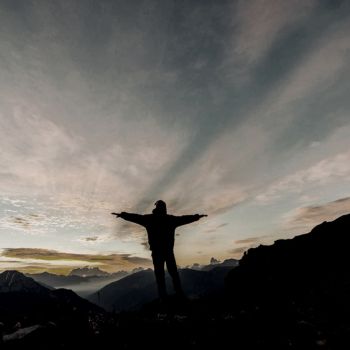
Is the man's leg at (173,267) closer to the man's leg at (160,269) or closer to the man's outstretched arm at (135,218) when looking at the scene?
the man's leg at (160,269)

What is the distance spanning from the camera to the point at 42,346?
5.80m

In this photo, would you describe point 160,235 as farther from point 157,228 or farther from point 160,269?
point 160,269

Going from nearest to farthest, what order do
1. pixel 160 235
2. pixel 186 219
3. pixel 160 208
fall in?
pixel 160 235 < pixel 160 208 < pixel 186 219

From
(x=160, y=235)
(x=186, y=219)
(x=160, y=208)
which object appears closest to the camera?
(x=160, y=235)

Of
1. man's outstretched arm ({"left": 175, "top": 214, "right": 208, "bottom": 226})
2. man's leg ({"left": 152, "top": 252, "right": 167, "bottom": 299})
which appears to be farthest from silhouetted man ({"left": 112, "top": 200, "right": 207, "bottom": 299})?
man's outstretched arm ({"left": 175, "top": 214, "right": 208, "bottom": 226})

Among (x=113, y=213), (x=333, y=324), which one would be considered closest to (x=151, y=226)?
(x=113, y=213)

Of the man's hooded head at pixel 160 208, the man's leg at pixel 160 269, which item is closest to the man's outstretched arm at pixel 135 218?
the man's hooded head at pixel 160 208

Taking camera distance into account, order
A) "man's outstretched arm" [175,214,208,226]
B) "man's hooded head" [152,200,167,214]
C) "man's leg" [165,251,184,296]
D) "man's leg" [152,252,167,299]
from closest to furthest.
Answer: "man's leg" [152,252,167,299] < "man's leg" [165,251,184,296] < "man's hooded head" [152,200,167,214] < "man's outstretched arm" [175,214,208,226]

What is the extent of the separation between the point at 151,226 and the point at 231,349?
5.64 meters

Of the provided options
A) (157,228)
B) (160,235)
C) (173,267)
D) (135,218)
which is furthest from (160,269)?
(135,218)

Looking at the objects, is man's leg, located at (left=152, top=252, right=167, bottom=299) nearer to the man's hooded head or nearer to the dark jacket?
the dark jacket

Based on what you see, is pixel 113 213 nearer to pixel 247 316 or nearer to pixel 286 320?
pixel 247 316

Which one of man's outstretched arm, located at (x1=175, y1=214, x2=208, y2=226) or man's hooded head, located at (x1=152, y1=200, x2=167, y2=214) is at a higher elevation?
man's hooded head, located at (x1=152, y1=200, x2=167, y2=214)

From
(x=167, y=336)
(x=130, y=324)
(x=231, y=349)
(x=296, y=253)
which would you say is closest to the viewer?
(x=231, y=349)
